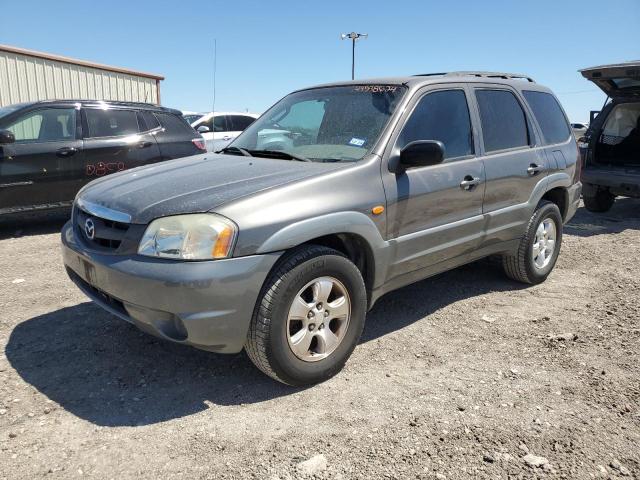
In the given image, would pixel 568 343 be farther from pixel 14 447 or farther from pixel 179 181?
pixel 14 447

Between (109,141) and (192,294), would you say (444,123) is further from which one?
(109,141)

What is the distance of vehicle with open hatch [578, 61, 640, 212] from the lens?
26.1 ft

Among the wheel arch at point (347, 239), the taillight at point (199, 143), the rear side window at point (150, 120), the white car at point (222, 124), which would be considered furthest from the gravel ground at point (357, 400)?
the white car at point (222, 124)

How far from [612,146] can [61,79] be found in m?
13.6

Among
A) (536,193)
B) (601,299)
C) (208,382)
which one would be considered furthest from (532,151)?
(208,382)

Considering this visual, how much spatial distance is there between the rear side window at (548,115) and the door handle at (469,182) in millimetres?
1317

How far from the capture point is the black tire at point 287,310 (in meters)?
2.77

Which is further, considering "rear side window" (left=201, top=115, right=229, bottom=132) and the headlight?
"rear side window" (left=201, top=115, right=229, bottom=132)

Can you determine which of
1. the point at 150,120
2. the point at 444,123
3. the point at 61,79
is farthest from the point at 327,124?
the point at 61,79


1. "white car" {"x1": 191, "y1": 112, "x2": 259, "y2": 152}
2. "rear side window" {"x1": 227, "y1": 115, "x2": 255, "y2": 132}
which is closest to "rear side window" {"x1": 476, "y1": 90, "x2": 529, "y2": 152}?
"white car" {"x1": 191, "y1": 112, "x2": 259, "y2": 152}

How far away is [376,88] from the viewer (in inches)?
149

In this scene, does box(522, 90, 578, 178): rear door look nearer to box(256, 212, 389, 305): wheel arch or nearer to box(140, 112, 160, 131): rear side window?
box(256, 212, 389, 305): wheel arch

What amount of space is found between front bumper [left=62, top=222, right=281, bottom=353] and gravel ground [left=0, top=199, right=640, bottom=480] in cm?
45

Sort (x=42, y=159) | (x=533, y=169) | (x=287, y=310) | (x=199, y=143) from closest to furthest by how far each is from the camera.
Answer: (x=287, y=310), (x=533, y=169), (x=42, y=159), (x=199, y=143)
